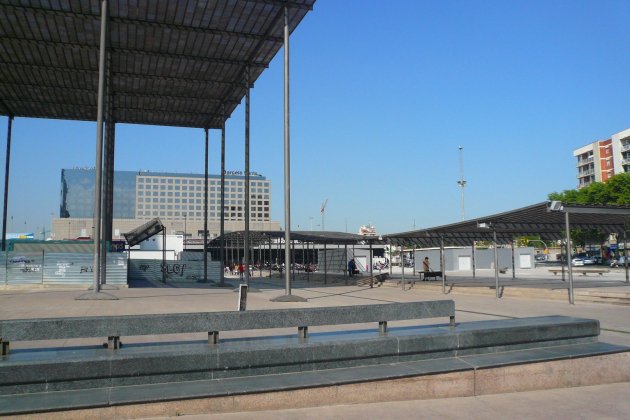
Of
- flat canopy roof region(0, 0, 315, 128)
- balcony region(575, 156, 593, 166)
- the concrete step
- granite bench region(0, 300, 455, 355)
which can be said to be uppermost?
balcony region(575, 156, 593, 166)

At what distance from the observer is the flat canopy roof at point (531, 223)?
19.4 metres

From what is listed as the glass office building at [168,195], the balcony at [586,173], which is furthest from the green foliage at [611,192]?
the glass office building at [168,195]

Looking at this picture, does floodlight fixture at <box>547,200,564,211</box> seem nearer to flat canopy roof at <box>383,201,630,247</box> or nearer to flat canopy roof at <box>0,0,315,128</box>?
flat canopy roof at <box>383,201,630,247</box>

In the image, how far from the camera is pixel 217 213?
634 feet

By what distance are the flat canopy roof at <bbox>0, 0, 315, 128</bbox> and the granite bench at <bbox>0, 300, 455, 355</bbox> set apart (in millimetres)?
17754

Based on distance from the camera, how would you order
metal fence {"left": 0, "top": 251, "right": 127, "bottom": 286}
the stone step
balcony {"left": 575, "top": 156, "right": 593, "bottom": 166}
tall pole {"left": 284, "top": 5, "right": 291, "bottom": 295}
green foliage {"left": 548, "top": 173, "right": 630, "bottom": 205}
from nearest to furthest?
the stone step < tall pole {"left": 284, "top": 5, "right": 291, "bottom": 295} < metal fence {"left": 0, "top": 251, "right": 127, "bottom": 286} < green foliage {"left": 548, "top": 173, "right": 630, "bottom": 205} < balcony {"left": 575, "top": 156, "right": 593, "bottom": 166}

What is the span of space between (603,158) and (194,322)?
120 meters

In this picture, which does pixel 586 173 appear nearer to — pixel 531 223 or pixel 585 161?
pixel 585 161

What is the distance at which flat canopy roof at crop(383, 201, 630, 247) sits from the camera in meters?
19.4

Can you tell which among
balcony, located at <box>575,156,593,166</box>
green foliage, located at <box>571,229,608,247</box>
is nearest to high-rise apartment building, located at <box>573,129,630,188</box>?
balcony, located at <box>575,156,593,166</box>

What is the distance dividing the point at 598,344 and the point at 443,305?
247cm

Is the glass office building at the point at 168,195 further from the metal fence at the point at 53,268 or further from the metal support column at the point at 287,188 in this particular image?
the metal support column at the point at 287,188

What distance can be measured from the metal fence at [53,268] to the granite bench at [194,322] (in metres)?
24.8

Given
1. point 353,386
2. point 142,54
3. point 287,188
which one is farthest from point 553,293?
point 142,54
